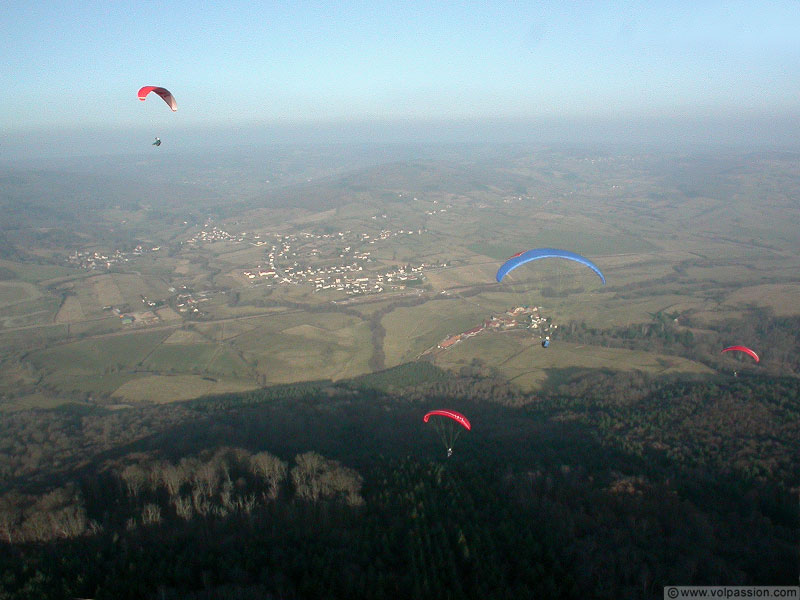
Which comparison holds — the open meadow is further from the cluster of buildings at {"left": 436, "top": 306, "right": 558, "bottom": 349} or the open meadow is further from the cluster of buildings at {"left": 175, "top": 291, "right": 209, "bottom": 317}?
the cluster of buildings at {"left": 436, "top": 306, "right": 558, "bottom": 349}

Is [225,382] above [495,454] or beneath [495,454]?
beneath

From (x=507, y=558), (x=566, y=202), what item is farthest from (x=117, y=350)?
(x=566, y=202)

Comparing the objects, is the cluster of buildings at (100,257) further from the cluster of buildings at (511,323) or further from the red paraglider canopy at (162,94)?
the red paraglider canopy at (162,94)

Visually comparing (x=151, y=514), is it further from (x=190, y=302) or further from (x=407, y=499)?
(x=190, y=302)

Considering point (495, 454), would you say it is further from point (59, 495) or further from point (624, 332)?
point (624, 332)

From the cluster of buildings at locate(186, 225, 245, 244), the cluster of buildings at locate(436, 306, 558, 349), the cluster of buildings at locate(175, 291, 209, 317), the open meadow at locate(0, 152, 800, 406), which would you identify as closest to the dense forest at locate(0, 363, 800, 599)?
the open meadow at locate(0, 152, 800, 406)

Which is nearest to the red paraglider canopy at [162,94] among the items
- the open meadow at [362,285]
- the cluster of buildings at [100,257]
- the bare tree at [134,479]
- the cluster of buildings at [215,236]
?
the bare tree at [134,479]

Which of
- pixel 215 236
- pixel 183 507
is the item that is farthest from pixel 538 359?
pixel 215 236
